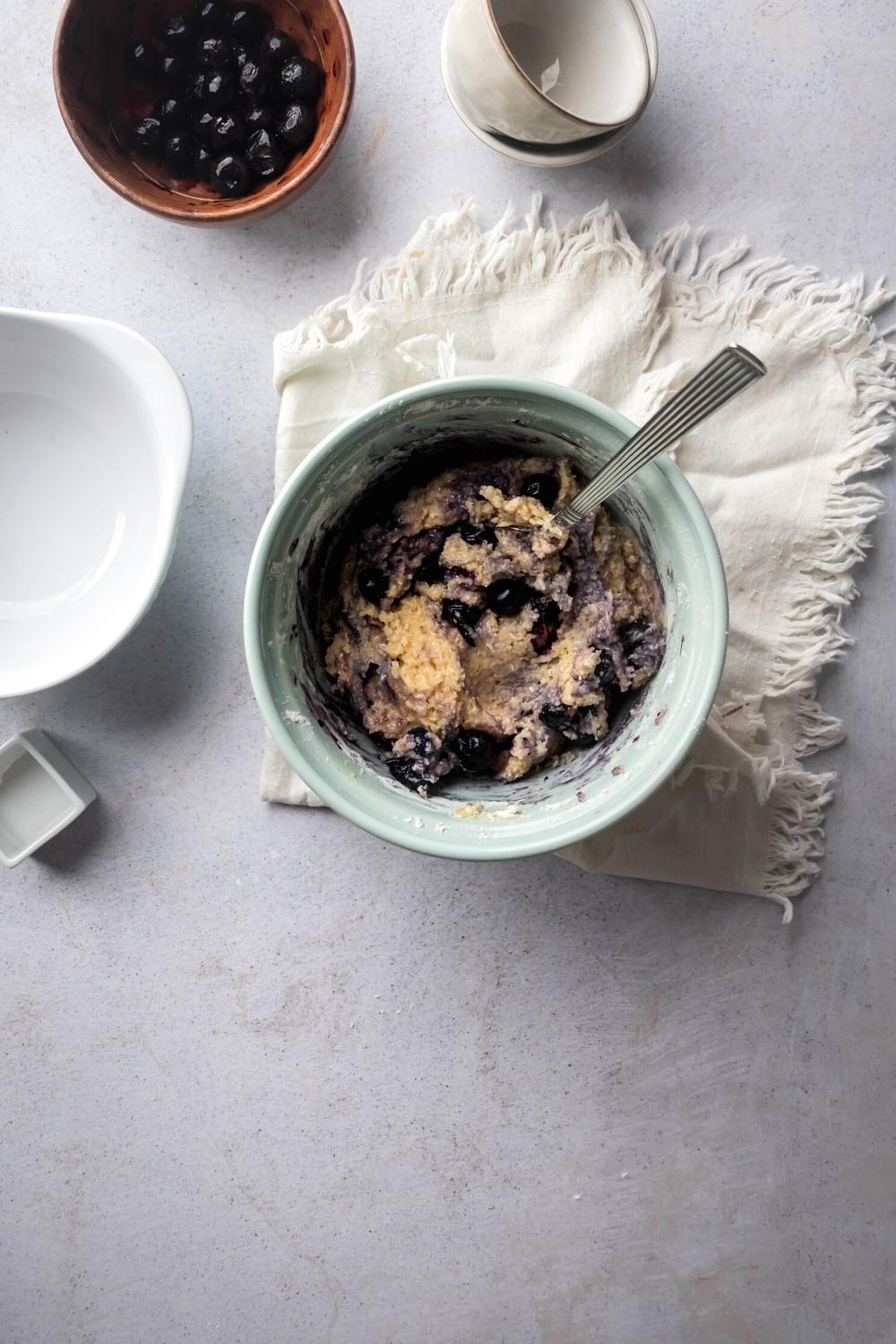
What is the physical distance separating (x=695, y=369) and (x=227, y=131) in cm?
80

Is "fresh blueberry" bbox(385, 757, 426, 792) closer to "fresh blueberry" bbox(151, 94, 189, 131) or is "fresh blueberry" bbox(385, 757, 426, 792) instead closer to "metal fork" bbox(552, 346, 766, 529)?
"metal fork" bbox(552, 346, 766, 529)

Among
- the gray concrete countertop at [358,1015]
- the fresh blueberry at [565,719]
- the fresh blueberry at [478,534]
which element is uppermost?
the fresh blueberry at [478,534]

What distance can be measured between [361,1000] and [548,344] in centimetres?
113

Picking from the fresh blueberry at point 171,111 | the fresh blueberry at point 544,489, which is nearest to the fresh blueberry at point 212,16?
the fresh blueberry at point 171,111

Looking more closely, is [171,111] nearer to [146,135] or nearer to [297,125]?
[146,135]

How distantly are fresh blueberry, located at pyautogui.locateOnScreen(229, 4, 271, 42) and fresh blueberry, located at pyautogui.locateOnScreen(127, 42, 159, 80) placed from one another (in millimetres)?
128

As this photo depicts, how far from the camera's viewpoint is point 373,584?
139 cm

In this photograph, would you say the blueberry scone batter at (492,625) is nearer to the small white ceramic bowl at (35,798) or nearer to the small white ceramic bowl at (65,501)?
the small white ceramic bowl at (65,501)

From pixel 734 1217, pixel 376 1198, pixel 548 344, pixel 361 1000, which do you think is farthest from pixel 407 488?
pixel 734 1217

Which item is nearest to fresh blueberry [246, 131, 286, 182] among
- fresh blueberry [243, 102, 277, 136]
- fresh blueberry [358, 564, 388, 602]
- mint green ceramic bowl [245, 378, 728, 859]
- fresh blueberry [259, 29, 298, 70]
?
fresh blueberry [243, 102, 277, 136]

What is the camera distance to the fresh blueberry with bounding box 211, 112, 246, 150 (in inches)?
58.9

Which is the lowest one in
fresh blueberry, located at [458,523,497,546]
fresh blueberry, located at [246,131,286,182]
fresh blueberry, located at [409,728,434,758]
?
fresh blueberry, located at [409,728,434,758]

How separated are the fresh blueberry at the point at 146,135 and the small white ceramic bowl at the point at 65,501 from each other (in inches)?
12.4

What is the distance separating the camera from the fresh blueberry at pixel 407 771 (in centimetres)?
135
